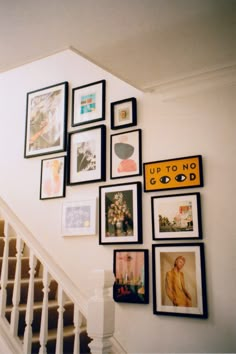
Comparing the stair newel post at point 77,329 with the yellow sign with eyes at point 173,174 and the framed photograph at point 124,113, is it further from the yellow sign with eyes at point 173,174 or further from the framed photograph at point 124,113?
the framed photograph at point 124,113

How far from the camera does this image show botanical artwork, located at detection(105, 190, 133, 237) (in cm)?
271

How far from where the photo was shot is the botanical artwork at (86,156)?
3.02m

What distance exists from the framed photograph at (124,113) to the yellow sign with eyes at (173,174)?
Result: 0.41m

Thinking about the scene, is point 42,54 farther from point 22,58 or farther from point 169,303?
point 169,303

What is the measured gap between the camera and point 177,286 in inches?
94.5

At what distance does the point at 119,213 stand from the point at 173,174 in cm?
55

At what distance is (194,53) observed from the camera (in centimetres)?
216

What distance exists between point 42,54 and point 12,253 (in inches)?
77.6

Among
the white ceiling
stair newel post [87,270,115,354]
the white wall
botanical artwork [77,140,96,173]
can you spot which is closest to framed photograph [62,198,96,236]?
the white wall

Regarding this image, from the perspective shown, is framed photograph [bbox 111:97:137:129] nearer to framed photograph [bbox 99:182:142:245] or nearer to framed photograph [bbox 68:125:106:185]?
framed photograph [bbox 68:125:106:185]

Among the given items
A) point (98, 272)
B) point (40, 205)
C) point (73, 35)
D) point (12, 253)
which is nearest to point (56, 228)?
point (40, 205)

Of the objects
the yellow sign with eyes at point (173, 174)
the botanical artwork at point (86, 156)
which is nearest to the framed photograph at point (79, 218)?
the botanical artwork at point (86, 156)

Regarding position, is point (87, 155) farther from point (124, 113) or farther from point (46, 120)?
point (46, 120)

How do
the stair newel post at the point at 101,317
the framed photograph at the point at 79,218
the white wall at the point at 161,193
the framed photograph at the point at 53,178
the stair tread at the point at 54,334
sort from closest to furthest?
the stair newel post at the point at 101,317
the white wall at the point at 161,193
the stair tread at the point at 54,334
the framed photograph at the point at 79,218
the framed photograph at the point at 53,178
